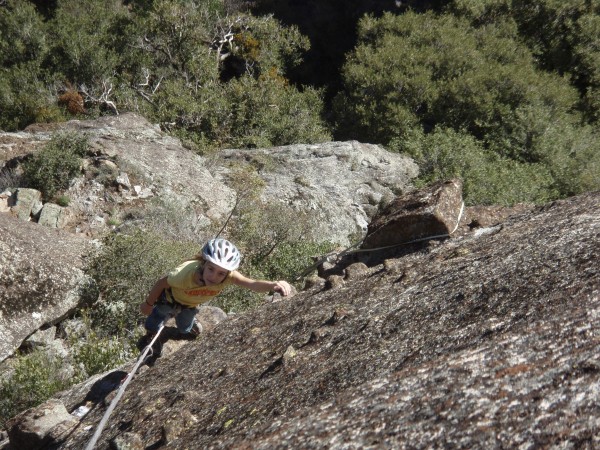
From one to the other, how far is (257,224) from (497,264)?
32.0ft

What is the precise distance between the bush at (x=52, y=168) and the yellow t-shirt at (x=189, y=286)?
10202 millimetres

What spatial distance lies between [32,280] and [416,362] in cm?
897

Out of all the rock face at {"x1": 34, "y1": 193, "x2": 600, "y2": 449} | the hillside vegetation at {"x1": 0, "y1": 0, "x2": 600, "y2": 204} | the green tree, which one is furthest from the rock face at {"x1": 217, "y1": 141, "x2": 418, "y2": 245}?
the rock face at {"x1": 34, "y1": 193, "x2": 600, "y2": 449}

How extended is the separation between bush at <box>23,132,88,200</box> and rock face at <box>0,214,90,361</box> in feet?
9.80

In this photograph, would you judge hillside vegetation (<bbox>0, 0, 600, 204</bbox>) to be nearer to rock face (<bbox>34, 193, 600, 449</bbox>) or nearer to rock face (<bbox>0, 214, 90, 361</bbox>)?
rock face (<bbox>0, 214, 90, 361</bbox>)

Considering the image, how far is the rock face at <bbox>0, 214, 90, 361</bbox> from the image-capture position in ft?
36.8

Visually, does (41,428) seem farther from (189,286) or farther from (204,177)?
(204,177)

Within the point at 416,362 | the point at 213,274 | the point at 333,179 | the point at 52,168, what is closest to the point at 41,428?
the point at 213,274

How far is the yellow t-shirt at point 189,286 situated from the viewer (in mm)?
6293

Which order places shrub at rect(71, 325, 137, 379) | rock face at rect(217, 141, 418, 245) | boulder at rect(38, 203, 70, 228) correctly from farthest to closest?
rock face at rect(217, 141, 418, 245) → boulder at rect(38, 203, 70, 228) → shrub at rect(71, 325, 137, 379)

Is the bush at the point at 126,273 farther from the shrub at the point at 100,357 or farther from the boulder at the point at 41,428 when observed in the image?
the boulder at the point at 41,428

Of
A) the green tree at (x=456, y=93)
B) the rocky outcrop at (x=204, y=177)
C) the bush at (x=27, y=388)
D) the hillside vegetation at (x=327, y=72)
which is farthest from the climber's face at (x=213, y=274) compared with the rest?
the green tree at (x=456, y=93)

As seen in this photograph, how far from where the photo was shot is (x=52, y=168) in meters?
15.6

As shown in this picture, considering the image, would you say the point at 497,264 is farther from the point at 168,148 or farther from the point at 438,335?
the point at 168,148
